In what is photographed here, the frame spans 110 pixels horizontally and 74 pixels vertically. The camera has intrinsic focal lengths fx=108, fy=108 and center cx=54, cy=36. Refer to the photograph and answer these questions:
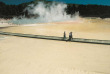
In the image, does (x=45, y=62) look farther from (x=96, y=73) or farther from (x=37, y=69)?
(x=96, y=73)

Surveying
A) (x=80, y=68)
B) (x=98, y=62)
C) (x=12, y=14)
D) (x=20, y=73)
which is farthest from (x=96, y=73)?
(x=12, y=14)

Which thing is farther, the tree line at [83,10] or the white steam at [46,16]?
the tree line at [83,10]

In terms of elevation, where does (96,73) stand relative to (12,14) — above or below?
below

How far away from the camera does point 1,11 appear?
88.8 m

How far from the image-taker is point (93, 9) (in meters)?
126

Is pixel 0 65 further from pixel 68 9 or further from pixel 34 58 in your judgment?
pixel 68 9

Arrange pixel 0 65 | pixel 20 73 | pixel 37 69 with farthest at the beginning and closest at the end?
pixel 0 65, pixel 37 69, pixel 20 73

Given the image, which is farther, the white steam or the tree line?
the tree line

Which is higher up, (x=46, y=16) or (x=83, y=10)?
(x=83, y=10)

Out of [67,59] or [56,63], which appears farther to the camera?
[67,59]

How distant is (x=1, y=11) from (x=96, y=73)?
318 feet

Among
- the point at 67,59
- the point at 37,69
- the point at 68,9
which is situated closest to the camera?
the point at 37,69

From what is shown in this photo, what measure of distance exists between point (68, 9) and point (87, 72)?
119 metres

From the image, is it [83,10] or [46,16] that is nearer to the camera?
[46,16]
